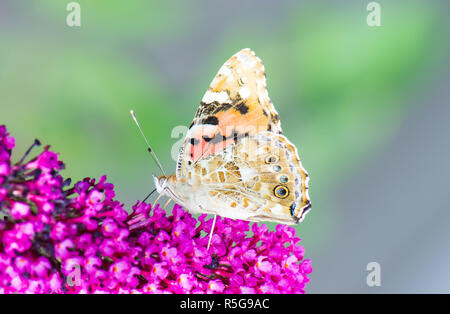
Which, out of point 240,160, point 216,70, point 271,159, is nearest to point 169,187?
point 240,160

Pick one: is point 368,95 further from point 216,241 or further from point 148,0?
point 216,241

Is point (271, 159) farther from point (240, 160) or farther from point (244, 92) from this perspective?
point (244, 92)

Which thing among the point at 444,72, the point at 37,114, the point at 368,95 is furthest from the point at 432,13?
the point at 37,114

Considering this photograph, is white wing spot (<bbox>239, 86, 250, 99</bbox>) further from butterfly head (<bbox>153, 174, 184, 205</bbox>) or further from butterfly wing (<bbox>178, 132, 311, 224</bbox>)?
butterfly head (<bbox>153, 174, 184, 205</bbox>)

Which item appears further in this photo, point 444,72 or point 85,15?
point 444,72

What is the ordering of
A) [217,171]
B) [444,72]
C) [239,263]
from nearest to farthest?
[239,263] → [217,171] → [444,72]

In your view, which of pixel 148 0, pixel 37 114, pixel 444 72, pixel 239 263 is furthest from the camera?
pixel 444 72
